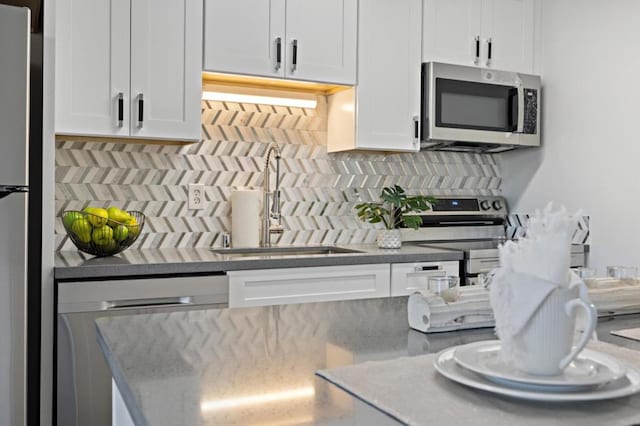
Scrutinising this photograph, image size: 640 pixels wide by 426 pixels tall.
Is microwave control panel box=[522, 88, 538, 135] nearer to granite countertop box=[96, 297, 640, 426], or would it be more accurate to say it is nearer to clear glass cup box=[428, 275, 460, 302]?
granite countertop box=[96, 297, 640, 426]

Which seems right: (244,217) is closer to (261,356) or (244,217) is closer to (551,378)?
(261,356)

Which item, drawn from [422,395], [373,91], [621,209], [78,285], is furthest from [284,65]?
[422,395]

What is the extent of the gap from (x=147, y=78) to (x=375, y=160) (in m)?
1.40

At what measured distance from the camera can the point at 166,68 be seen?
2746 mm

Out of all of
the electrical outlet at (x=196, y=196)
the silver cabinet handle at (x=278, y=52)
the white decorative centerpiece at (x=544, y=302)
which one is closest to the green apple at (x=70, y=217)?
the electrical outlet at (x=196, y=196)

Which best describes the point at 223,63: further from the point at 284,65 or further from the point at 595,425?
the point at 595,425

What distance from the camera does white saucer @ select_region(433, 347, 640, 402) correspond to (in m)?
0.76

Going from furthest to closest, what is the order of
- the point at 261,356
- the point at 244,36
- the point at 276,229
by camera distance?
the point at 276,229
the point at 244,36
the point at 261,356

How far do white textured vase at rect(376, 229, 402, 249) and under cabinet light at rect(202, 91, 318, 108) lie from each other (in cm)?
80

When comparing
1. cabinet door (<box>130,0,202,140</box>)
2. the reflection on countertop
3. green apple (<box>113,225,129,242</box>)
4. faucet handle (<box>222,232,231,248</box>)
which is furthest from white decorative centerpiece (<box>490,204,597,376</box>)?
faucet handle (<box>222,232,231,248</box>)

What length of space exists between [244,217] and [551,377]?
2408mm

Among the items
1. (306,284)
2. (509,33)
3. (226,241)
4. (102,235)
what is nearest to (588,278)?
(306,284)

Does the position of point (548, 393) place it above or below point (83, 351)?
above

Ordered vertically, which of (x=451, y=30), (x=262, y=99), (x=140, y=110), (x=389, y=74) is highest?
(x=451, y=30)
